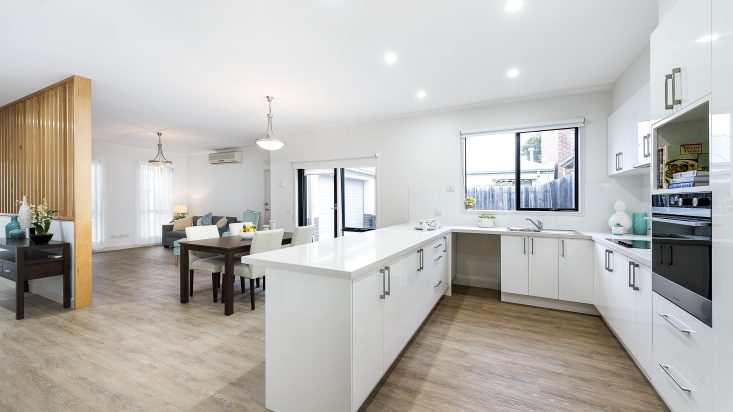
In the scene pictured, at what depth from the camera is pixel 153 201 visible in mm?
7828

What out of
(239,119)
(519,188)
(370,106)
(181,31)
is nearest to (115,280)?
(239,119)

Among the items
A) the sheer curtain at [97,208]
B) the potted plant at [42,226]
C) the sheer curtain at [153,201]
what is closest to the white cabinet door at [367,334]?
the potted plant at [42,226]

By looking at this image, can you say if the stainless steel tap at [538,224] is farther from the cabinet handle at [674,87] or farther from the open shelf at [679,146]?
the cabinet handle at [674,87]

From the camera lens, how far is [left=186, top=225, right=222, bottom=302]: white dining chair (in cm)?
342

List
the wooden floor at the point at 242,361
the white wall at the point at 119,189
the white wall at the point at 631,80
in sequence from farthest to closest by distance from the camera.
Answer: the white wall at the point at 119,189 → the white wall at the point at 631,80 → the wooden floor at the point at 242,361

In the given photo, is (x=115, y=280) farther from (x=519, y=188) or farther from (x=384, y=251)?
(x=519, y=188)

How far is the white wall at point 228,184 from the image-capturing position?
7324 mm

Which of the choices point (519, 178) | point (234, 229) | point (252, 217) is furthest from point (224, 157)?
point (519, 178)

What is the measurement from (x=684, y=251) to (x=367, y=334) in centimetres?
162

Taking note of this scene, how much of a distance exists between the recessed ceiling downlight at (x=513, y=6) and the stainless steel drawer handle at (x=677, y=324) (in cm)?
211

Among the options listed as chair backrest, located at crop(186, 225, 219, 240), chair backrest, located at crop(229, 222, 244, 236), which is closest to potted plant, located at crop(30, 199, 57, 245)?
chair backrest, located at crop(186, 225, 219, 240)

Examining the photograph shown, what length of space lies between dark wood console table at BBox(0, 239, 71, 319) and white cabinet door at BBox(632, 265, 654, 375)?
525 centimetres

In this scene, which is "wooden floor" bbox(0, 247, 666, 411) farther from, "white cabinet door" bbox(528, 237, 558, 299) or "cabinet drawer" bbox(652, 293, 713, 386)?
"cabinet drawer" bbox(652, 293, 713, 386)

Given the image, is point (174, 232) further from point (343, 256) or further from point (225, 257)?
point (343, 256)
